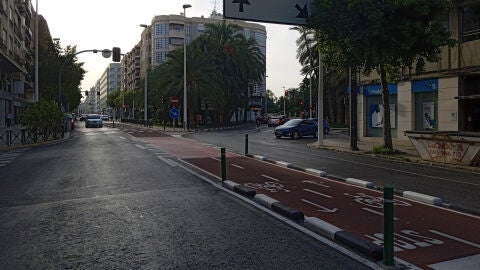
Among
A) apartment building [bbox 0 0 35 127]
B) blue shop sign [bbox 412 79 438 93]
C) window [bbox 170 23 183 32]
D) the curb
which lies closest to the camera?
the curb

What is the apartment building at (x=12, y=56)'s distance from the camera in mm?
41906

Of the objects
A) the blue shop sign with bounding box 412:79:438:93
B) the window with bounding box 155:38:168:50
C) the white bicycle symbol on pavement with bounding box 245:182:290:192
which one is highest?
the window with bounding box 155:38:168:50

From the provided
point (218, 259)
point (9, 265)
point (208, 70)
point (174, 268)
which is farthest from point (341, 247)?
point (208, 70)

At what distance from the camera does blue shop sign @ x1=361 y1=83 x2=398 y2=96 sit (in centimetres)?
2562

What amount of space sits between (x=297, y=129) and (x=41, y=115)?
17.0 m

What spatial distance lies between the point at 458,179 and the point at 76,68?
4954 cm

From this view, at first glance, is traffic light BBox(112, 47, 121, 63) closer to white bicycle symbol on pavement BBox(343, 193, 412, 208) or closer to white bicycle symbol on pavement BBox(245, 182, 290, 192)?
white bicycle symbol on pavement BBox(245, 182, 290, 192)

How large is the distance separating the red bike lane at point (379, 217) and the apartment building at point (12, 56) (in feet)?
106

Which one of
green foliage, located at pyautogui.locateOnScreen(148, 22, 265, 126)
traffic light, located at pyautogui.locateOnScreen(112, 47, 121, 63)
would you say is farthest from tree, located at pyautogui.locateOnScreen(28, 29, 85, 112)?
traffic light, located at pyautogui.locateOnScreen(112, 47, 121, 63)

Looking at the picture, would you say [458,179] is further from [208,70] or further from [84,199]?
[208,70]

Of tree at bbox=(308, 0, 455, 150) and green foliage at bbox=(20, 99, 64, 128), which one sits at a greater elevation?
tree at bbox=(308, 0, 455, 150)

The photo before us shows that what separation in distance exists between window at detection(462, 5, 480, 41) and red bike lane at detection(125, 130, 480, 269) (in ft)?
44.0

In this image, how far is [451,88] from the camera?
70.2 ft

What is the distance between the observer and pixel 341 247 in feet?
18.2
